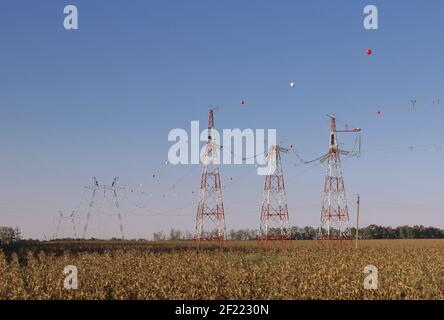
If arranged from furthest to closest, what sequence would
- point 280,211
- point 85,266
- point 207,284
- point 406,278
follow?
point 280,211 → point 85,266 → point 406,278 → point 207,284

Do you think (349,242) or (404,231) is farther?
(404,231)
